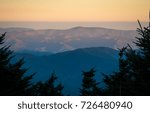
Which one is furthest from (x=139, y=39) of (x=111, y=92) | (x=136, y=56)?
(x=111, y=92)

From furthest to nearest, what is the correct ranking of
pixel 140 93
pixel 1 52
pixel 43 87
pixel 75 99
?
pixel 43 87, pixel 1 52, pixel 140 93, pixel 75 99

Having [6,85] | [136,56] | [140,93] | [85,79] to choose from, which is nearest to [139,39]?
[136,56]

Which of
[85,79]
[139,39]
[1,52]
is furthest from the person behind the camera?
[85,79]

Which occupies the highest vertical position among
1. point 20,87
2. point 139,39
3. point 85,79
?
point 139,39

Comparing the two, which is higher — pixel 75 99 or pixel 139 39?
pixel 139 39

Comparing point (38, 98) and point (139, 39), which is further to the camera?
point (139, 39)

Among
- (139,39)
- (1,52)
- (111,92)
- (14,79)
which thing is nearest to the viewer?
(139,39)

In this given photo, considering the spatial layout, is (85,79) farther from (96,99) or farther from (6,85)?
(96,99)

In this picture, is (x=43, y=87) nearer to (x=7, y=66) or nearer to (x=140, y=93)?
(x=7, y=66)

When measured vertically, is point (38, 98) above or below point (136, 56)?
below
